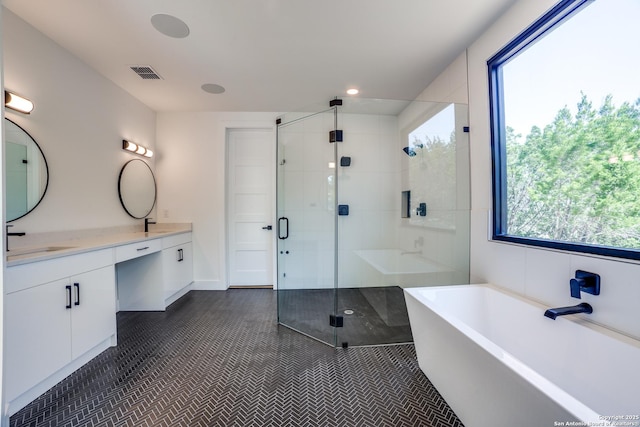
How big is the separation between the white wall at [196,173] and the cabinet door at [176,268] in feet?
0.90

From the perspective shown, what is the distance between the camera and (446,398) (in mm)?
1474

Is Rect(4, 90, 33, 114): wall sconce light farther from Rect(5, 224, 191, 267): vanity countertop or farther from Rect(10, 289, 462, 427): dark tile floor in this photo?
Rect(10, 289, 462, 427): dark tile floor

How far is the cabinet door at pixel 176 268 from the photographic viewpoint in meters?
2.96

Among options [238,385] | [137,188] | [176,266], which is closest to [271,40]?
[137,188]

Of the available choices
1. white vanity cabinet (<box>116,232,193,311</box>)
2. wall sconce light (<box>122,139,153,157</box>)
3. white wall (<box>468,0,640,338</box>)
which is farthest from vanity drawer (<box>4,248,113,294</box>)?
white wall (<box>468,0,640,338</box>)

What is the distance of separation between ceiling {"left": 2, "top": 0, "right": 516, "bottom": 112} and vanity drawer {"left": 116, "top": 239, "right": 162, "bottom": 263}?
1.70m

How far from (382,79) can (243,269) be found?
3058 mm

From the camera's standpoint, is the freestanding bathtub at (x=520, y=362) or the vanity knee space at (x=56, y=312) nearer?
the freestanding bathtub at (x=520, y=362)

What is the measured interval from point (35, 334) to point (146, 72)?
236cm

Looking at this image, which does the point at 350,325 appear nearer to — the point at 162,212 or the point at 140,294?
the point at 140,294

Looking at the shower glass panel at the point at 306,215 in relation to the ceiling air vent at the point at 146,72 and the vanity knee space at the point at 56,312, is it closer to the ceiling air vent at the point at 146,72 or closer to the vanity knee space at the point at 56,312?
the ceiling air vent at the point at 146,72

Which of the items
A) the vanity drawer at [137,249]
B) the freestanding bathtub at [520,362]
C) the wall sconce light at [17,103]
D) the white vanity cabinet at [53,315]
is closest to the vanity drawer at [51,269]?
the white vanity cabinet at [53,315]

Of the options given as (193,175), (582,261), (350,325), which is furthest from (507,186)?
(193,175)

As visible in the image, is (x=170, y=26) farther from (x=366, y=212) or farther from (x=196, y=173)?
(x=366, y=212)
